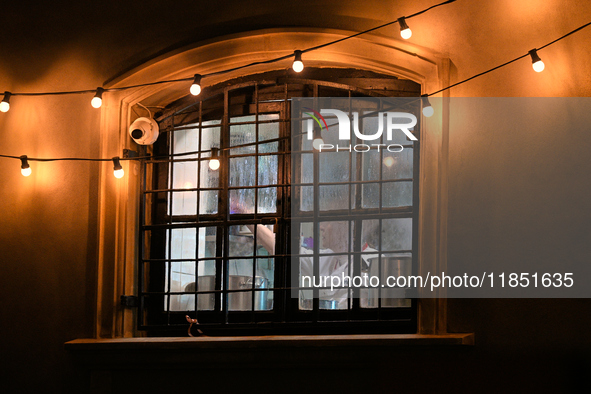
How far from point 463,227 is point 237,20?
6.93 ft

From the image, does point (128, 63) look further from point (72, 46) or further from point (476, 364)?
point (476, 364)

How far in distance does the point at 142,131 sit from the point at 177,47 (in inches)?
26.2

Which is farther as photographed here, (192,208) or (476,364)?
(192,208)

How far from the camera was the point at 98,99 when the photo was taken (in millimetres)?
3918

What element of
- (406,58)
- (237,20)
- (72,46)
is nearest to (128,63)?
(72,46)

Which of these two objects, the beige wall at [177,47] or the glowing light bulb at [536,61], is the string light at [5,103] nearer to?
the beige wall at [177,47]

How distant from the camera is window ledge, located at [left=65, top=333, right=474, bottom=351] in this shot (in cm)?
328

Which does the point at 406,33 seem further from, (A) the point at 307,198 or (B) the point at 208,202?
(B) the point at 208,202

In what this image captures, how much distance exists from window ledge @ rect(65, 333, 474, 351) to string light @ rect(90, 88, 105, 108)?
1633 millimetres

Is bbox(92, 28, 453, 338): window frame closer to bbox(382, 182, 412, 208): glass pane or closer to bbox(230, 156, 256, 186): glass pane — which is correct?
bbox(382, 182, 412, 208): glass pane

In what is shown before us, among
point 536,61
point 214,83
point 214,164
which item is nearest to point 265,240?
point 214,164

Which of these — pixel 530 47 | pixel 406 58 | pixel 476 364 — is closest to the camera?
pixel 476 364

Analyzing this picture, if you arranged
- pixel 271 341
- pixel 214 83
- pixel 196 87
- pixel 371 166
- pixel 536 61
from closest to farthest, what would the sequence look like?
pixel 536 61 → pixel 271 341 → pixel 196 87 → pixel 371 166 → pixel 214 83

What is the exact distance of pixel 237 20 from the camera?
13.0 feet
